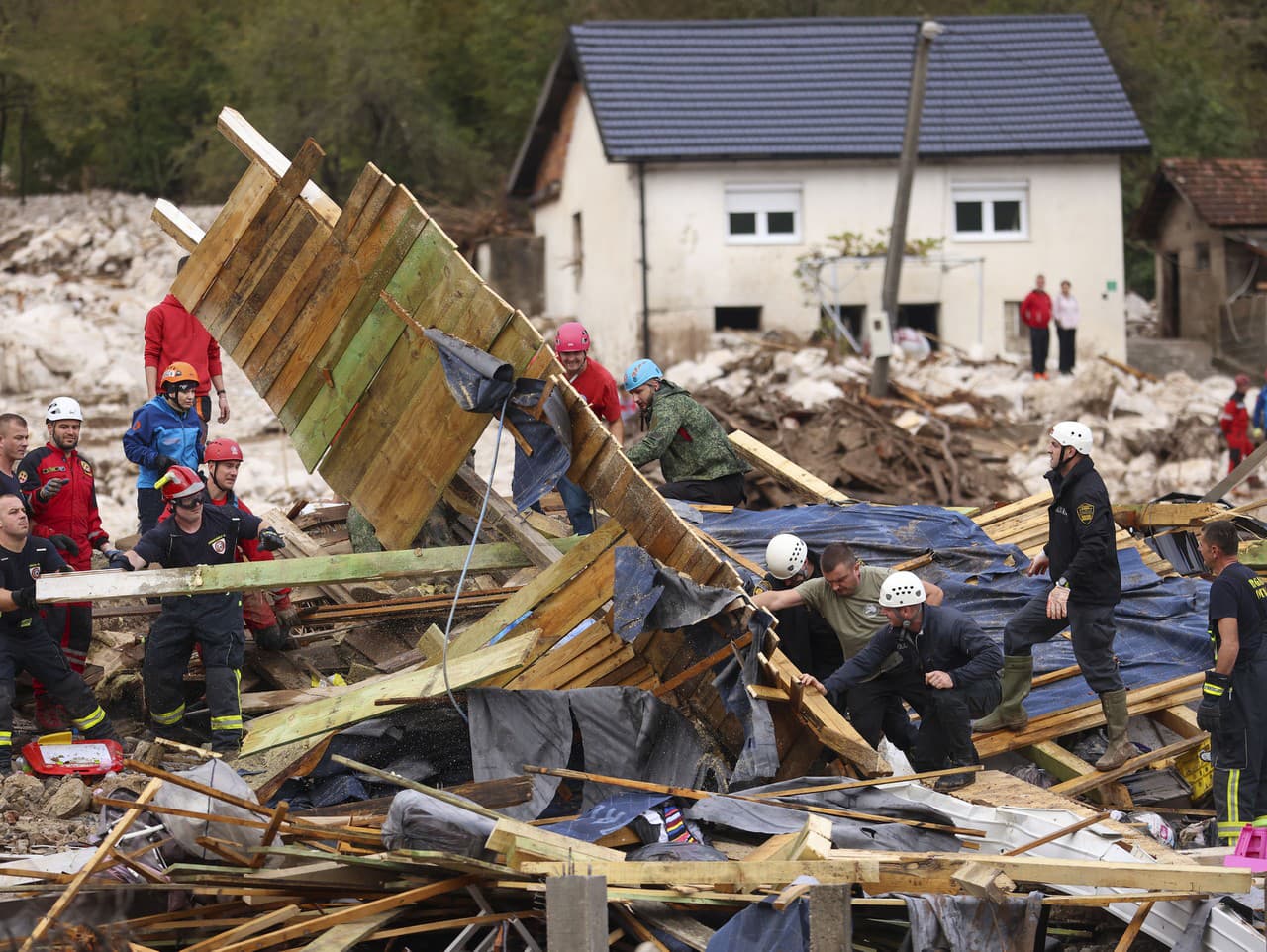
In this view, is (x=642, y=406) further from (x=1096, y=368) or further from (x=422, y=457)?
(x=1096, y=368)

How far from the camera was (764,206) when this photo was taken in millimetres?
27562

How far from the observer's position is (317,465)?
931 centimetres

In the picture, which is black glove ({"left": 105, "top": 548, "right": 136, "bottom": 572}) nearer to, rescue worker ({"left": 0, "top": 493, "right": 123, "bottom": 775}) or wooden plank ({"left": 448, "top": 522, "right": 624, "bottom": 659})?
rescue worker ({"left": 0, "top": 493, "right": 123, "bottom": 775})

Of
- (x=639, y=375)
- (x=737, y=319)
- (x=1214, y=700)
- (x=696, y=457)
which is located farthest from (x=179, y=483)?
(x=737, y=319)

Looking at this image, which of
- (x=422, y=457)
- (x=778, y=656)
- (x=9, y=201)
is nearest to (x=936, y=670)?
(x=778, y=656)

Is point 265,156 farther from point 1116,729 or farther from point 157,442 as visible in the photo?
point 1116,729

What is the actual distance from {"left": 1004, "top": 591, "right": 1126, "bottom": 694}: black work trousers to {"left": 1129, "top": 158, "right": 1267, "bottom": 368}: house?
23.3 m

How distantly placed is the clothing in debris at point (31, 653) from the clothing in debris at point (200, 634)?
1.22 ft

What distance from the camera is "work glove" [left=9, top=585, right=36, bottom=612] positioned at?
26.3 feet

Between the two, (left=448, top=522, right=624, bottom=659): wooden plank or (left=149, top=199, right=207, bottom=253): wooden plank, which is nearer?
→ (left=448, top=522, right=624, bottom=659): wooden plank

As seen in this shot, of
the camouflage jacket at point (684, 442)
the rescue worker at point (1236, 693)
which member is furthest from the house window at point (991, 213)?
the rescue worker at point (1236, 693)

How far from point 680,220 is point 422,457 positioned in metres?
19.2

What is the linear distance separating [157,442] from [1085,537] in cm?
553

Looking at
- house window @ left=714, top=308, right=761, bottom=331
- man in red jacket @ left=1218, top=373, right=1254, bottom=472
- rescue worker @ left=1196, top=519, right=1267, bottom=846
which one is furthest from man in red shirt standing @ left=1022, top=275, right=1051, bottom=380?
rescue worker @ left=1196, top=519, right=1267, bottom=846
